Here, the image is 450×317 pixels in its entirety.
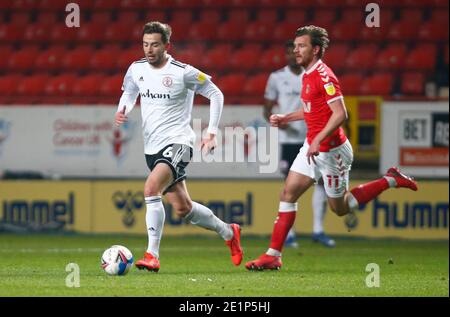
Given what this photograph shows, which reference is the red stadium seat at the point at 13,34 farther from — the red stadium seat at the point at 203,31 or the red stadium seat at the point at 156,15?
the red stadium seat at the point at 203,31

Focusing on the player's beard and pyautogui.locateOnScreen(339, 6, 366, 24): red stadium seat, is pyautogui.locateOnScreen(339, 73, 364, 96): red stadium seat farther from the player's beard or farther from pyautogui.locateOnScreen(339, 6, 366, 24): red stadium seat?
the player's beard

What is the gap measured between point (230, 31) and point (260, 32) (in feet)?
1.51

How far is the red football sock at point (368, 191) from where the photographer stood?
952cm

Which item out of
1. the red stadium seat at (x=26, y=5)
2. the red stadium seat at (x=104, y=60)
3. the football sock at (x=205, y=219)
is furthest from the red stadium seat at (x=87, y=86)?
the football sock at (x=205, y=219)

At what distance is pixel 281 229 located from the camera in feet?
30.7

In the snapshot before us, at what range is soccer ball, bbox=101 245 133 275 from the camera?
28.0 ft

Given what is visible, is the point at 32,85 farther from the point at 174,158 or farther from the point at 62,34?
the point at 174,158

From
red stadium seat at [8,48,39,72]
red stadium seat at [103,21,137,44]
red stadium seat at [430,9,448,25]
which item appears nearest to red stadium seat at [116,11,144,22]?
red stadium seat at [103,21,137,44]

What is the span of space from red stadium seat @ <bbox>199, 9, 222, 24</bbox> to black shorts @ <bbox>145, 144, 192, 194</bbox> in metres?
8.37

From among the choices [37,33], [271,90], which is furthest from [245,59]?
[271,90]

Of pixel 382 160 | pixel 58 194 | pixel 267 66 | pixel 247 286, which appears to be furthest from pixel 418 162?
pixel 247 286

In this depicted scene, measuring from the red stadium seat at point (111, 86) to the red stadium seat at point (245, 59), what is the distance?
167 cm

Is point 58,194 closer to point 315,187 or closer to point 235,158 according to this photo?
point 235,158

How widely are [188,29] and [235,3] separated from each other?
2.69ft
